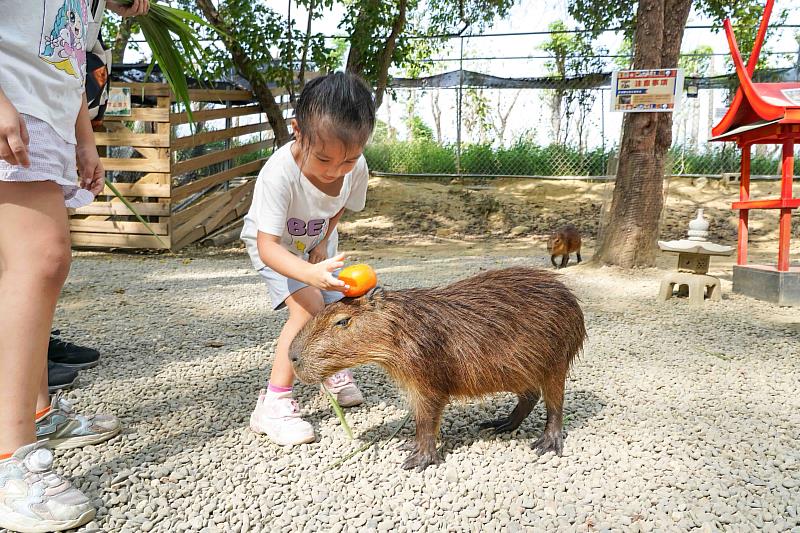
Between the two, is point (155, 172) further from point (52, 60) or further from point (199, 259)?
point (52, 60)

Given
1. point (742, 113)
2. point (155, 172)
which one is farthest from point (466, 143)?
point (742, 113)

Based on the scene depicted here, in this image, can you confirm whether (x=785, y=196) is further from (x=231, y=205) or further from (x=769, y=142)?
(x=231, y=205)

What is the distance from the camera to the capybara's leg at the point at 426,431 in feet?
7.73

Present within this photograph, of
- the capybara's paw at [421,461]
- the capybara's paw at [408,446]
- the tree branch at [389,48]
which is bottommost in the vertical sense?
the capybara's paw at [408,446]

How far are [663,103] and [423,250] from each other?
400 cm

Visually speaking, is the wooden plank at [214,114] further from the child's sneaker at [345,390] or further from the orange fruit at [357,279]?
the orange fruit at [357,279]

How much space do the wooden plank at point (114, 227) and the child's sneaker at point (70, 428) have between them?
576cm

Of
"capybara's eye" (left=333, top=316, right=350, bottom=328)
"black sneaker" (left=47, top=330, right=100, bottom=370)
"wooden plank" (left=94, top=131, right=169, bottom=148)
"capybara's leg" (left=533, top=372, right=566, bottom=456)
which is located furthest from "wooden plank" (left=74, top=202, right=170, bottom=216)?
"capybara's leg" (left=533, top=372, right=566, bottom=456)

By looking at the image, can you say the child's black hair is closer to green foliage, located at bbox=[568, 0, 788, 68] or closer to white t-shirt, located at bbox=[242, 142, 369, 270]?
white t-shirt, located at bbox=[242, 142, 369, 270]

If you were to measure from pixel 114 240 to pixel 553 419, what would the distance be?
7.02 meters

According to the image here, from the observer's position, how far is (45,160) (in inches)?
74.6

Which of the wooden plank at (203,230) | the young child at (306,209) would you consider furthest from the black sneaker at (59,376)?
the wooden plank at (203,230)

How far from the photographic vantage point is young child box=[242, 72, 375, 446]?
7.53 feet

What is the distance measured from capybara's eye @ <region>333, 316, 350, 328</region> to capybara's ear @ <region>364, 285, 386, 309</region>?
96 millimetres
